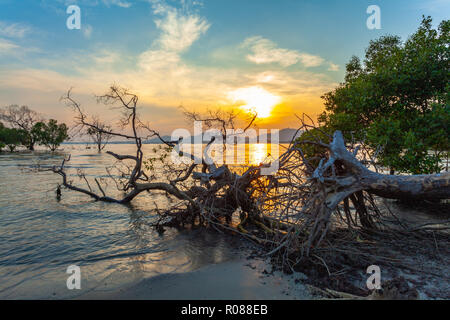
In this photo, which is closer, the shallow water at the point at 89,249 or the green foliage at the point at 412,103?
the shallow water at the point at 89,249

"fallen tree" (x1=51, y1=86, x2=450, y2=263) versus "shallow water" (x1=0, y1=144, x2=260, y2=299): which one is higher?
"fallen tree" (x1=51, y1=86, x2=450, y2=263)

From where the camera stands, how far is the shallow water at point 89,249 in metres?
5.34

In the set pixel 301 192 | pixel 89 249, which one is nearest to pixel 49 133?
pixel 89 249

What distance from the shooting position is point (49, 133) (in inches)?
2343

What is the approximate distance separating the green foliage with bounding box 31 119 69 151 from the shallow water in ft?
191

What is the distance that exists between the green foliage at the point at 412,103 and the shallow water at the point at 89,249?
274 inches

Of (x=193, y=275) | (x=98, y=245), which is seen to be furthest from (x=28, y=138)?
(x=193, y=275)

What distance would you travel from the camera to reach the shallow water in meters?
5.34

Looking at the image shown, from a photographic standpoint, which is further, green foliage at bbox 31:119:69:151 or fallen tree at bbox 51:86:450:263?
green foliage at bbox 31:119:69:151

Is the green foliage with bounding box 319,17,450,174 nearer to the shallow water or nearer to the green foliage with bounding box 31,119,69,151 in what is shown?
the shallow water

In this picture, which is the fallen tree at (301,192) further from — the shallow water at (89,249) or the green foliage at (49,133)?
the green foliage at (49,133)

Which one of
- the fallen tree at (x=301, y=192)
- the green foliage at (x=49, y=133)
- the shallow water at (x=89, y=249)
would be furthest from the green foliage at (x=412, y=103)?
the green foliage at (x=49, y=133)

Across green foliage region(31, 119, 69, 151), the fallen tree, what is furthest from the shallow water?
green foliage region(31, 119, 69, 151)
